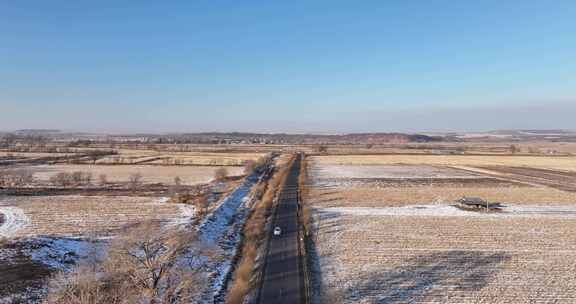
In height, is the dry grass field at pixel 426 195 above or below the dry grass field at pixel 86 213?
below

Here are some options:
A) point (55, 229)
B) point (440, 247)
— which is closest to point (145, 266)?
point (55, 229)

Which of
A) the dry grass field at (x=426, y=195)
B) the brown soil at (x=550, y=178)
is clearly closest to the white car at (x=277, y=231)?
the dry grass field at (x=426, y=195)

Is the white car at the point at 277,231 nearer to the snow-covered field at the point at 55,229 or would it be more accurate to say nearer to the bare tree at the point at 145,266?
the snow-covered field at the point at 55,229

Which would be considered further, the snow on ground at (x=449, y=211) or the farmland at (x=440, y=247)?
the snow on ground at (x=449, y=211)

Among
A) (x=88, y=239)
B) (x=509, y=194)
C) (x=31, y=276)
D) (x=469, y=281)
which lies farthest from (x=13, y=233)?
(x=509, y=194)

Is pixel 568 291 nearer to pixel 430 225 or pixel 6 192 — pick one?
pixel 430 225

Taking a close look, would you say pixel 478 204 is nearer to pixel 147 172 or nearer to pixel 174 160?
pixel 147 172
